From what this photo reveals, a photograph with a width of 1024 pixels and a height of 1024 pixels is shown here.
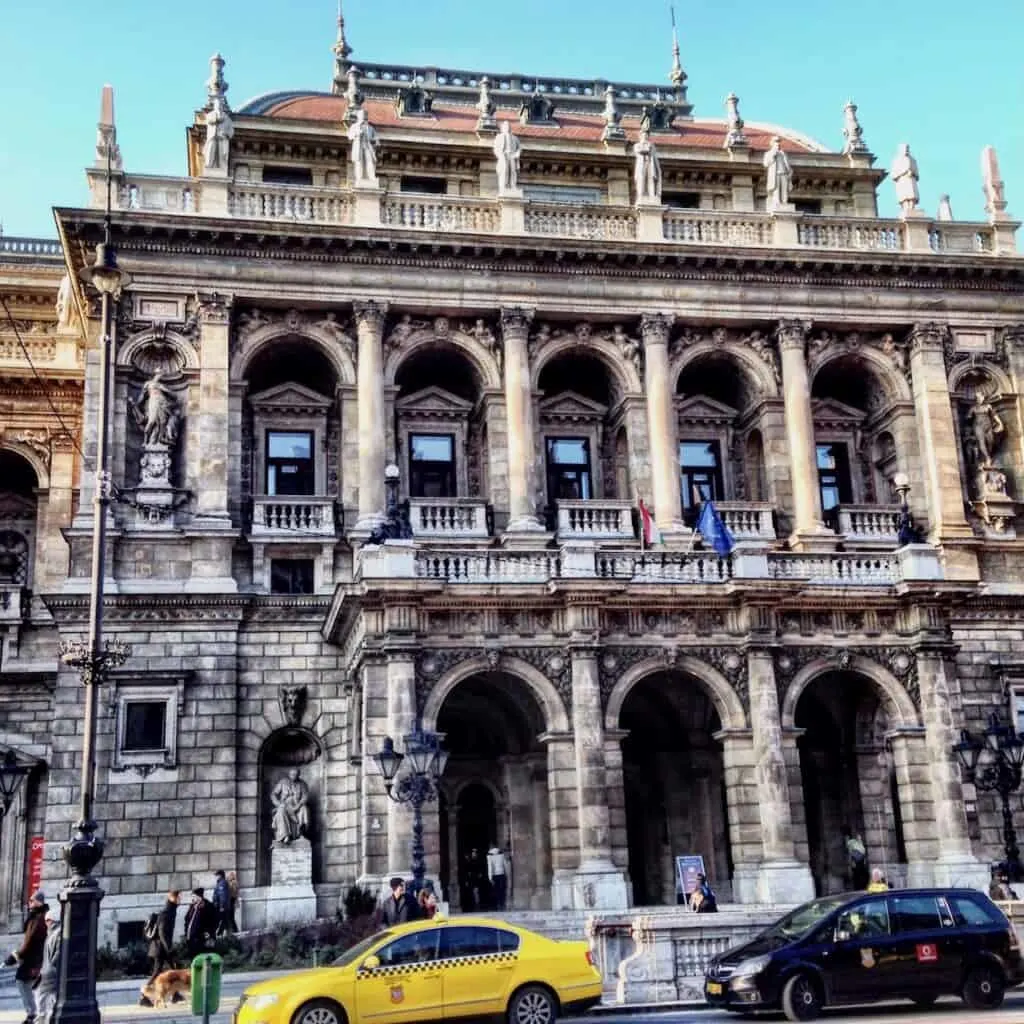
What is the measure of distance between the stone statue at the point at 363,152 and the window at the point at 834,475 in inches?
619

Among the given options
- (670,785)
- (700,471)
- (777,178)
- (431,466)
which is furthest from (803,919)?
(777,178)

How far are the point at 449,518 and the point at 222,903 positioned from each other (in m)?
12.0

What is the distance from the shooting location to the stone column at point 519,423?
118ft

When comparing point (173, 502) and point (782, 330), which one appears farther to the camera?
point (782, 330)

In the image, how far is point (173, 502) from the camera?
3503 cm

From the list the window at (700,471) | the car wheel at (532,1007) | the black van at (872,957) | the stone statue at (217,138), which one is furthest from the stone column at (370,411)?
the black van at (872,957)

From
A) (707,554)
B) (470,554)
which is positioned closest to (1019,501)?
A: (707,554)

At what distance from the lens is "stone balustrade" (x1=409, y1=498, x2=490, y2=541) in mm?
35750

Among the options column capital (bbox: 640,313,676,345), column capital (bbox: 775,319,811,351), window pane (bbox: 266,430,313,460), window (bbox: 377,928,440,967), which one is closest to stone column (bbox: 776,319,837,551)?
column capital (bbox: 775,319,811,351)

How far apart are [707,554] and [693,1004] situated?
1397cm

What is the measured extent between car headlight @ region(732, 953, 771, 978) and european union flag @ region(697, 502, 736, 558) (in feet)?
50.2

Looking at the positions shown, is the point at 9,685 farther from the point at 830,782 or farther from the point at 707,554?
the point at 830,782

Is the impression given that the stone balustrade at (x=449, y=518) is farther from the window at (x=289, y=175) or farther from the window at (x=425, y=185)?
the window at (x=289, y=175)

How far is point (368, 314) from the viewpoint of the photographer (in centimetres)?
3703
